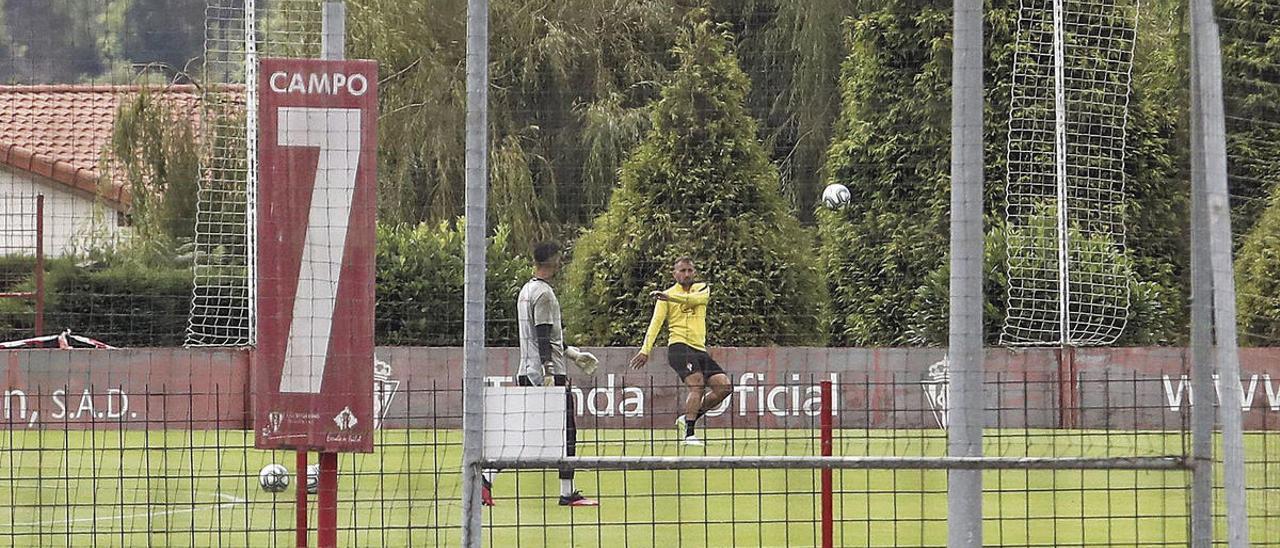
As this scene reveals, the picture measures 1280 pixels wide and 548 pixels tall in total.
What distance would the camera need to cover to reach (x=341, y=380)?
5891 millimetres

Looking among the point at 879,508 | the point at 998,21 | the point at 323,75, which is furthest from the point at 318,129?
the point at 998,21

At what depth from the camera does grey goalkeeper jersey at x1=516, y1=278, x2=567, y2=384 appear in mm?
10234

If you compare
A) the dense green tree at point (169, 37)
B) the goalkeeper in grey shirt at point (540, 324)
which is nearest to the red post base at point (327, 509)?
the goalkeeper in grey shirt at point (540, 324)

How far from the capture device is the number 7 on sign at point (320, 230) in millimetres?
5867

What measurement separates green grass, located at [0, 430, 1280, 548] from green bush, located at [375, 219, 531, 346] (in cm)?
486

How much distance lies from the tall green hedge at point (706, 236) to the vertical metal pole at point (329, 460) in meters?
12.2

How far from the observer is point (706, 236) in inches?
752

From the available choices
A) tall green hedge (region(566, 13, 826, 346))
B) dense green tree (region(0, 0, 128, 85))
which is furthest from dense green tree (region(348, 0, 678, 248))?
tall green hedge (region(566, 13, 826, 346))

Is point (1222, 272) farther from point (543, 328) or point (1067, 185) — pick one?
point (1067, 185)

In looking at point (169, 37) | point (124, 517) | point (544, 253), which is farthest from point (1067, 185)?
point (169, 37)

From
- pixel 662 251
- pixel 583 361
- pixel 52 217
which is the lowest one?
pixel 583 361

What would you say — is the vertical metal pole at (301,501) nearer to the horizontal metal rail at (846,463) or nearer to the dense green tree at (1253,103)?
the horizontal metal rail at (846,463)

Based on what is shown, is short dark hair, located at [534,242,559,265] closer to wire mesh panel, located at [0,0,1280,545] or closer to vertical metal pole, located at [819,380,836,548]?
wire mesh panel, located at [0,0,1280,545]

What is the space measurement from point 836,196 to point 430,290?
4.55 metres
